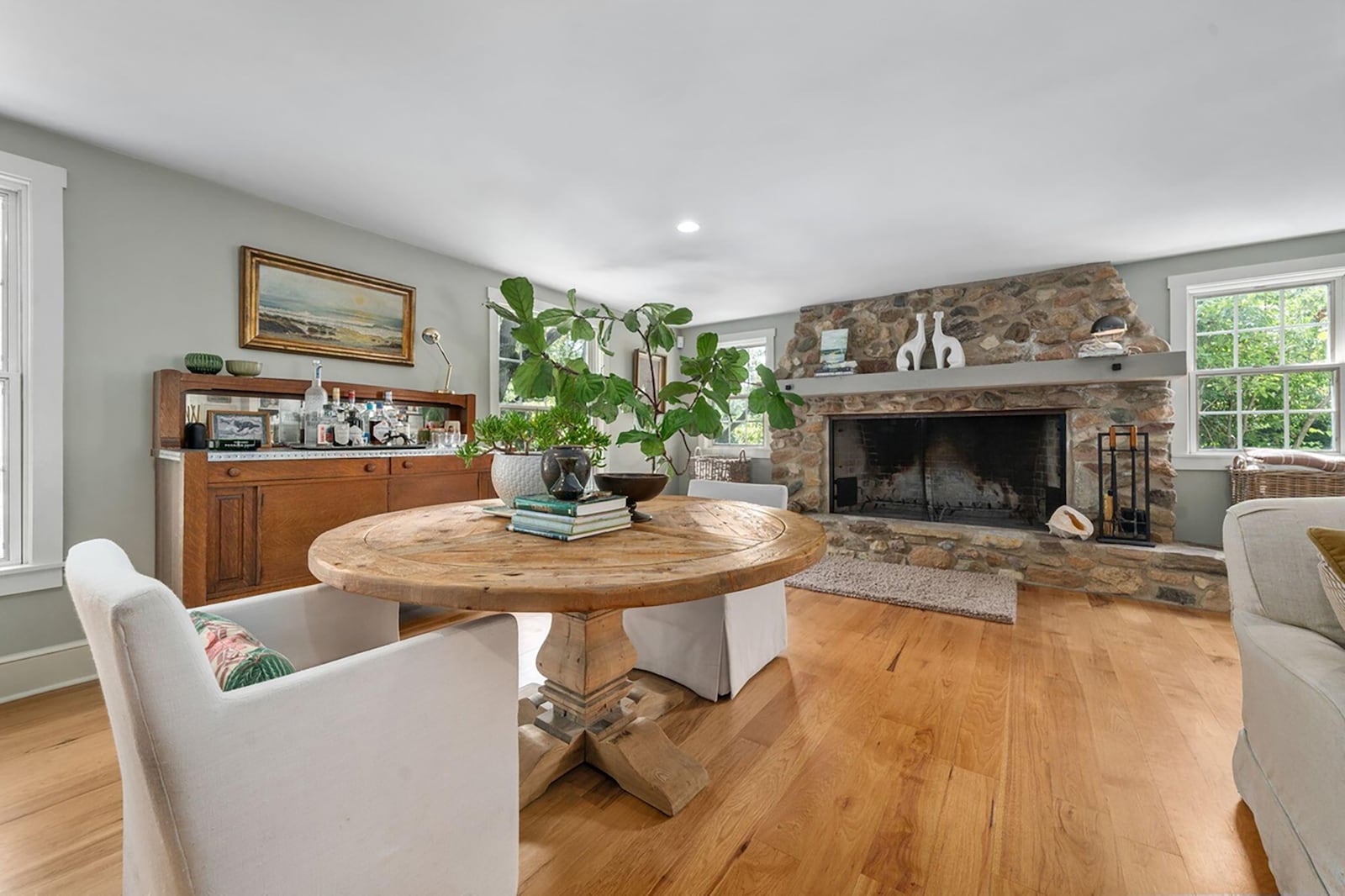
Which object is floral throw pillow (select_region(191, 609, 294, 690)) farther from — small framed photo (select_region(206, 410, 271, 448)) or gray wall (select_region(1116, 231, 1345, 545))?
gray wall (select_region(1116, 231, 1345, 545))

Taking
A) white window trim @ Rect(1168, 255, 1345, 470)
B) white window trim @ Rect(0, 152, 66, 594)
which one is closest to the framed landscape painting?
white window trim @ Rect(0, 152, 66, 594)

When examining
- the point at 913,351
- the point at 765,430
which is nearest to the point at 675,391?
the point at 913,351

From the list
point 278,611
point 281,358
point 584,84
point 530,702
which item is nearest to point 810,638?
point 530,702

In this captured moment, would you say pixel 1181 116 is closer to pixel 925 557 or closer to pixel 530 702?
pixel 925 557

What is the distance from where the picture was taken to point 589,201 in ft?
9.05

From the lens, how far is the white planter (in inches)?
60.1

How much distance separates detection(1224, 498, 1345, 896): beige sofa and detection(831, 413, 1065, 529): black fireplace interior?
290 cm

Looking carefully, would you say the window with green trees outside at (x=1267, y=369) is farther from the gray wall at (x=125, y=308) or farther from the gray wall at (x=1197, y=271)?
the gray wall at (x=125, y=308)

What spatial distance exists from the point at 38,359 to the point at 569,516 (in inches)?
96.8

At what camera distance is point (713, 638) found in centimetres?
194

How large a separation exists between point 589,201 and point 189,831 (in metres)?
2.75

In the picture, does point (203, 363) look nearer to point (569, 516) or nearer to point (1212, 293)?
point (569, 516)

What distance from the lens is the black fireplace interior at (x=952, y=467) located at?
4012 millimetres

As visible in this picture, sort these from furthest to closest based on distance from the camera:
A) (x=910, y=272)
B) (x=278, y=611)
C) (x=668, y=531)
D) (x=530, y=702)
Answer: (x=910, y=272) → (x=530, y=702) → (x=668, y=531) → (x=278, y=611)
